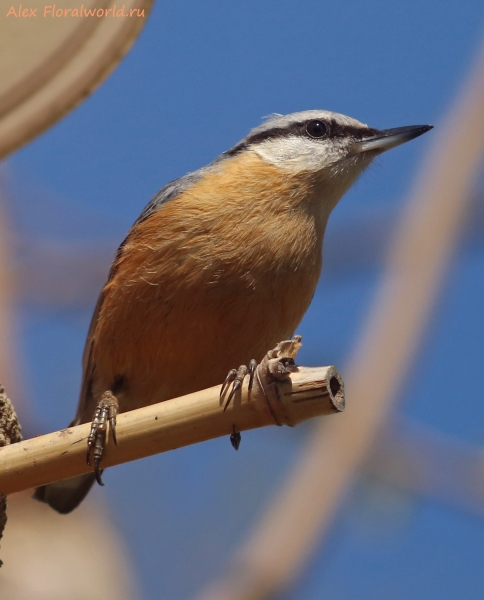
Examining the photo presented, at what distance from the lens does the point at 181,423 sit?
1985mm

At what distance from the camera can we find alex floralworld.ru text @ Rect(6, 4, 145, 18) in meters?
2.31

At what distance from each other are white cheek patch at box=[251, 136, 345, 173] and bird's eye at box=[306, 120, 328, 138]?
54 millimetres

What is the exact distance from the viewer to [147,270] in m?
3.05

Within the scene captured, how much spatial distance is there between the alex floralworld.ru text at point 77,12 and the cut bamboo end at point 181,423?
1.16m

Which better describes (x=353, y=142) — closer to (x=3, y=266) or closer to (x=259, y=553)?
(x=259, y=553)

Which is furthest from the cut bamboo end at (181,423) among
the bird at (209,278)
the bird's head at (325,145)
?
the bird's head at (325,145)

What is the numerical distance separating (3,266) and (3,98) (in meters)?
5.05

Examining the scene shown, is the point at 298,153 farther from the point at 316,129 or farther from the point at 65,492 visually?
the point at 65,492

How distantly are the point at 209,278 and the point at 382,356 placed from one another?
3342 millimetres

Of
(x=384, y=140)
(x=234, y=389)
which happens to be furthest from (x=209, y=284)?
(x=384, y=140)

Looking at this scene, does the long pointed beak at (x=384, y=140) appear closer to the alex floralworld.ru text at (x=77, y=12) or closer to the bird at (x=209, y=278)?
the bird at (x=209, y=278)

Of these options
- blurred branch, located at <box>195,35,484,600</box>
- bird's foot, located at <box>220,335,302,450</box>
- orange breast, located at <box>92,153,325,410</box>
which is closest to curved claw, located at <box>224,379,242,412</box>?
bird's foot, located at <box>220,335,302,450</box>

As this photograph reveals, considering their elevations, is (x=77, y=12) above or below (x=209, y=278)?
above

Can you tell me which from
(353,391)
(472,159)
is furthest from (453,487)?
(472,159)
